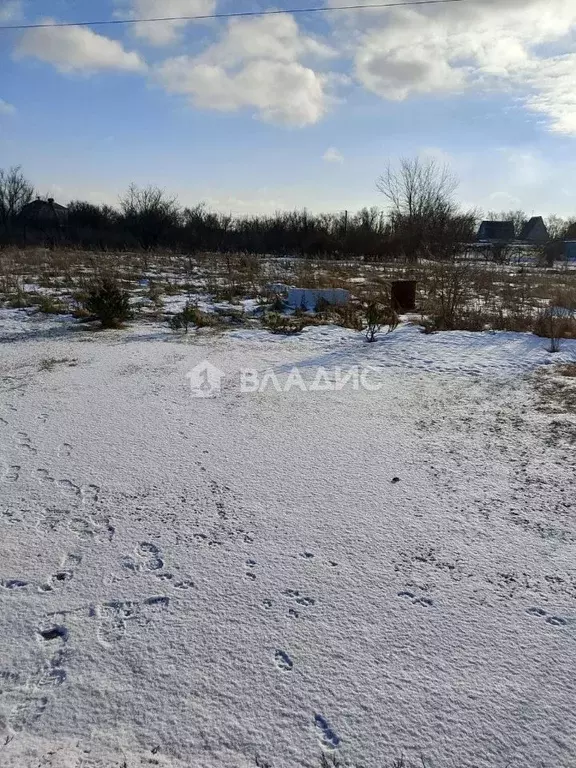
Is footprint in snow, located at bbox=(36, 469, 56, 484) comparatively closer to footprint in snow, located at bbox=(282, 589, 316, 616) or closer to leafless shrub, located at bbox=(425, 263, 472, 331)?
footprint in snow, located at bbox=(282, 589, 316, 616)

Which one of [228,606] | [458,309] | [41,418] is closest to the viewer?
[228,606]

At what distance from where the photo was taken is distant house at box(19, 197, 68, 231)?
32.2 meters

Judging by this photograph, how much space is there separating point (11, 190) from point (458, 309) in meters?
42.7

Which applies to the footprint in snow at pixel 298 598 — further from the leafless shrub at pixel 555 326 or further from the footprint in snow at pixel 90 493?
the leafless shrub at pixel 555 326

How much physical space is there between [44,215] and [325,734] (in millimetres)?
41225

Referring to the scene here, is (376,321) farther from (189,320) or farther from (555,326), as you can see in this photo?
(189,320)

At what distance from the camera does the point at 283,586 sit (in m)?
1.95

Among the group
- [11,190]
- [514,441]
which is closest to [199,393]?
[514,441]

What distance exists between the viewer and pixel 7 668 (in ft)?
5.12

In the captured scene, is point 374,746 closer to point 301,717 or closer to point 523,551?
point 301,717

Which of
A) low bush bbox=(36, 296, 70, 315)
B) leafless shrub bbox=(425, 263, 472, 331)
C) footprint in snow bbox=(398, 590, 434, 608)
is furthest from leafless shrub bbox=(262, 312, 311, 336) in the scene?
footprint in snow bbox=(398, 590, 434, 608)

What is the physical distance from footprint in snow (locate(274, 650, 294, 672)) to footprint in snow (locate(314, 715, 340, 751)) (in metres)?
0.19

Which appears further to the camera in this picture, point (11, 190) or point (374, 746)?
point (11, 190)

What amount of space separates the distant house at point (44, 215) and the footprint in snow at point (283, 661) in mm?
34320
